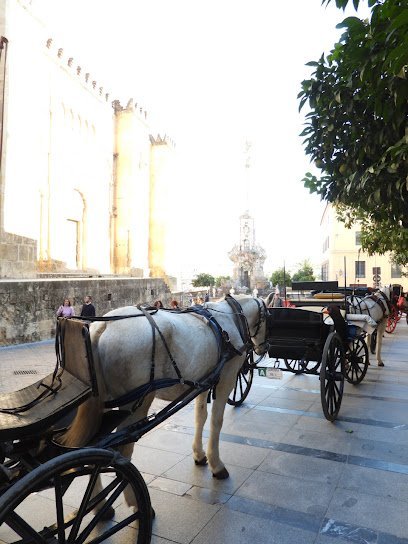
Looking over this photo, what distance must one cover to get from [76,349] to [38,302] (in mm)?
9078

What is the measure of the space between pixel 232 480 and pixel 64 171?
1961cm

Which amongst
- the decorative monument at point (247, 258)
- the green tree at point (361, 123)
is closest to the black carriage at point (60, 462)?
the green tree at point (361, 123)

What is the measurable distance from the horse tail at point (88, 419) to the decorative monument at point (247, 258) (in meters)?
48.6

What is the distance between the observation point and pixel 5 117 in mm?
13367

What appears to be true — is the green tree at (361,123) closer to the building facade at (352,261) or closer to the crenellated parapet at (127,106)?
the crenellated parapet at (127,106)

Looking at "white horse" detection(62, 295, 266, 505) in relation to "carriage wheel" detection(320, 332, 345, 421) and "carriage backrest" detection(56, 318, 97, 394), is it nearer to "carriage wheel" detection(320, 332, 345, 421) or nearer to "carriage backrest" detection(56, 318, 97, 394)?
"carriage backrest" detection(56, 318, 97, 394)

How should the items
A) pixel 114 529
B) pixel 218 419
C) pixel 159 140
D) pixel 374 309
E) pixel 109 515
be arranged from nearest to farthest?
pixel 114 529
pixel 109 515
pixel 218 419
pixel 374 309
pixel 159 140

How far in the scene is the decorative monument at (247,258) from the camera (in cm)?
5234

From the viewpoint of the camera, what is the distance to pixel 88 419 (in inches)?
102

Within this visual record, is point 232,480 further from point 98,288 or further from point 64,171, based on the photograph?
point 64,171

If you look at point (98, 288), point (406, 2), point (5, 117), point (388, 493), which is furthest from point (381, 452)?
point (5, 117)

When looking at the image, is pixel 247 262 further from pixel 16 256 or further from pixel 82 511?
pixel 82 511

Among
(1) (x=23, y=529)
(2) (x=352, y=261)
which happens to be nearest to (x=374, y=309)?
(1) (x=23, y=529)

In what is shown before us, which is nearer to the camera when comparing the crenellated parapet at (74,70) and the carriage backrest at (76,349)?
the carriage backrest at (76,349)
